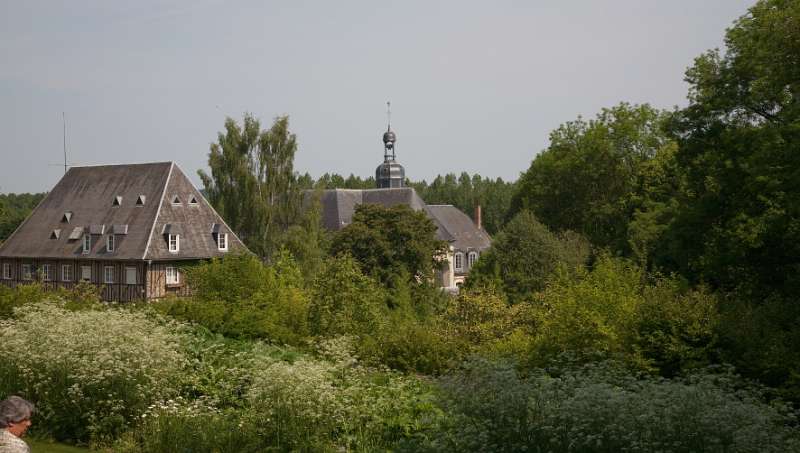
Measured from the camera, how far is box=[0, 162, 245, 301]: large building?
44125 mm

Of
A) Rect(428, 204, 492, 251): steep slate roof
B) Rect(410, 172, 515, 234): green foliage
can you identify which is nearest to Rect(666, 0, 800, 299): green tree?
Rect(428, 204, 492, 251): steep slate roof

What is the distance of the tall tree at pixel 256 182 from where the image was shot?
48062 mm

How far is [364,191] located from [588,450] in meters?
63.7

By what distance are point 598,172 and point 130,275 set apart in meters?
26.1

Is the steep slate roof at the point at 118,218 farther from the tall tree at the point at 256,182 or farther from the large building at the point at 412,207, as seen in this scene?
the large building at the point at 412,207

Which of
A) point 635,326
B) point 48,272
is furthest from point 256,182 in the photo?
point 635,326

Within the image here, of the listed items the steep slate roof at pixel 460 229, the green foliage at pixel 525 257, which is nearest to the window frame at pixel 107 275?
the green foliage at pixel 525 257

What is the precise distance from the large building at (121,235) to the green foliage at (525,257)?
14.5 meters

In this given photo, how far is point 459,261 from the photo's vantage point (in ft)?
240

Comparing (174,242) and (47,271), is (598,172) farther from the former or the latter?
(47,271)

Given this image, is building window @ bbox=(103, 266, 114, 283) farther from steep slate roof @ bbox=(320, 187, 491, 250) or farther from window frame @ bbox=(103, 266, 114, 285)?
steep slate roof @ bbox=(320, 187, 491, 250)

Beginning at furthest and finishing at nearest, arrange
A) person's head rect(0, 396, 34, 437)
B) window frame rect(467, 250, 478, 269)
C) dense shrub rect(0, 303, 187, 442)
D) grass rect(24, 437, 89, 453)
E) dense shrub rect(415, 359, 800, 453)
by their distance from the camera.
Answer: window frame rect(467, 250, 478, 269), dense shrub rect(0, 303, 187, 442), grass rect(24, 437, 89, 453), dense shrub rect(415, 359, 800, 453), person's head rect(0, 396, 34, 437)

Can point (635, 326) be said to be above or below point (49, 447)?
above

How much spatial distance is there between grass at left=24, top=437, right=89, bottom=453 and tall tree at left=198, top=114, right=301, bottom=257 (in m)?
35.8
